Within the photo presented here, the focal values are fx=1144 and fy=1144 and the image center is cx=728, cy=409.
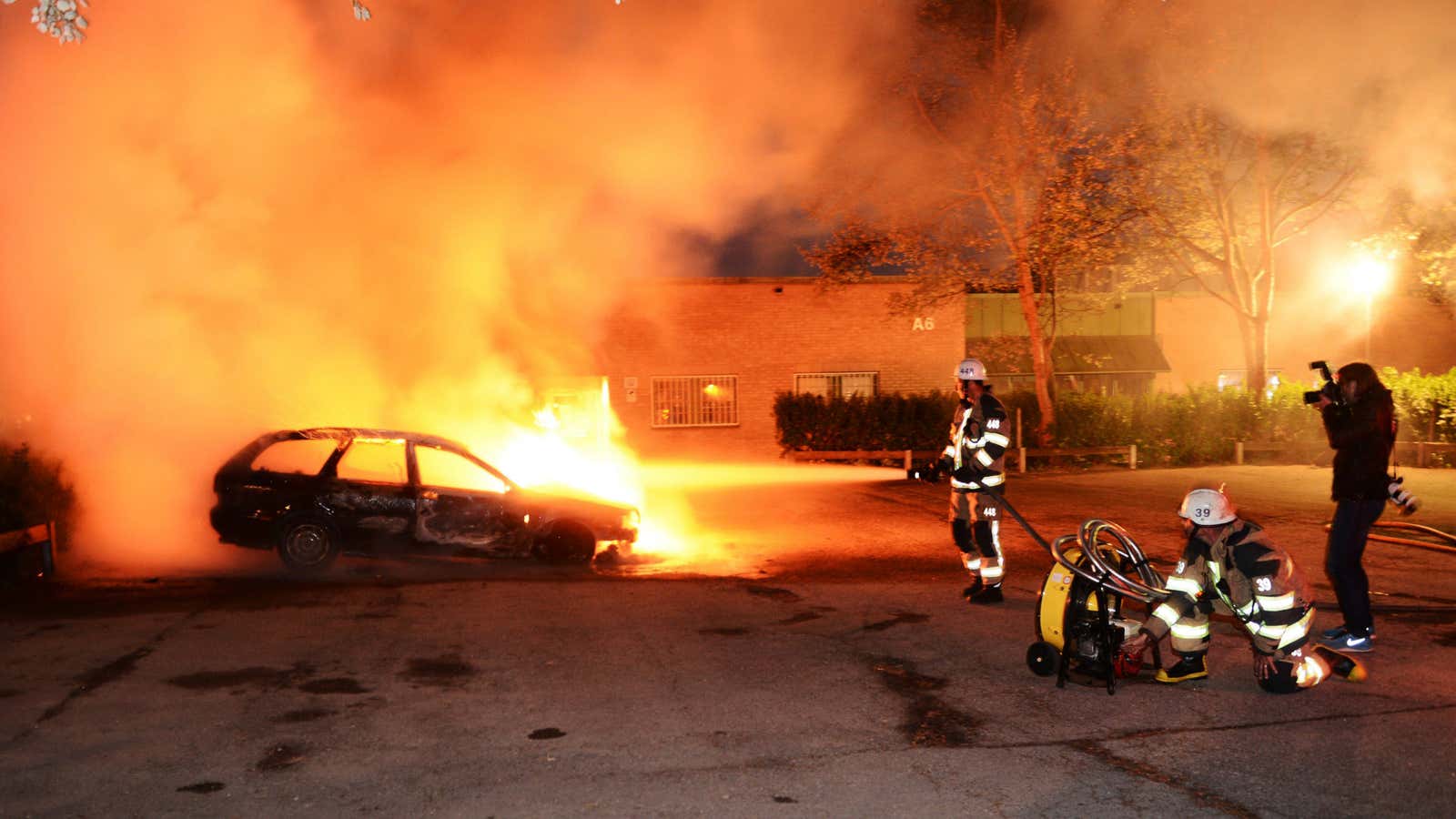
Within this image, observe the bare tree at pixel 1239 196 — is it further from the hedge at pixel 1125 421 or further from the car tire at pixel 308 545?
the car tire at pixel 308 545

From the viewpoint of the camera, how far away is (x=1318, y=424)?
2366 cm

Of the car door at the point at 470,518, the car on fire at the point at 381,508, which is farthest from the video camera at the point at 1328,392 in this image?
the car door at the point at 470,518

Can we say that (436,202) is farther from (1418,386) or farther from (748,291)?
(1418,386)

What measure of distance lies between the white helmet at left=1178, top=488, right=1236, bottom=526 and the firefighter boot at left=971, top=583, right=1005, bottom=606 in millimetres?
2457

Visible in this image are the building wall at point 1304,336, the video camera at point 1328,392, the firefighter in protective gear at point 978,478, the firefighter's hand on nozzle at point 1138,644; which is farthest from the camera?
the building wall at point 1304,336

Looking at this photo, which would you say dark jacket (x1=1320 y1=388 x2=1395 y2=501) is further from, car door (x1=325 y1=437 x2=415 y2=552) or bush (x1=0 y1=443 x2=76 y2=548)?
bush (x1=0 y1=443 x2=76 y2=548)

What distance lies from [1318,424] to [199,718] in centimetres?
2356

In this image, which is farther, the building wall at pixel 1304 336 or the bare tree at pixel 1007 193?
the building wall at pixel 1304 336

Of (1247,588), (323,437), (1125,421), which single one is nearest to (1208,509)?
(1247,588)

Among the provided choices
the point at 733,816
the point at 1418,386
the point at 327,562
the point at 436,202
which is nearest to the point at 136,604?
the point at 327,562

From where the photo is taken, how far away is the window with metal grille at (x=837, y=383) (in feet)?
86.9

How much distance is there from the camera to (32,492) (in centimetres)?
960

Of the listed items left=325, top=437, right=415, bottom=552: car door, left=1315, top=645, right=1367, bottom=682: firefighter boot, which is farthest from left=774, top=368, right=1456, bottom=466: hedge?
left=1315, top=645, right=1367, bottom=682: firefighter boot

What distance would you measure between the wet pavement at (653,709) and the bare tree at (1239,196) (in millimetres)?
14530
